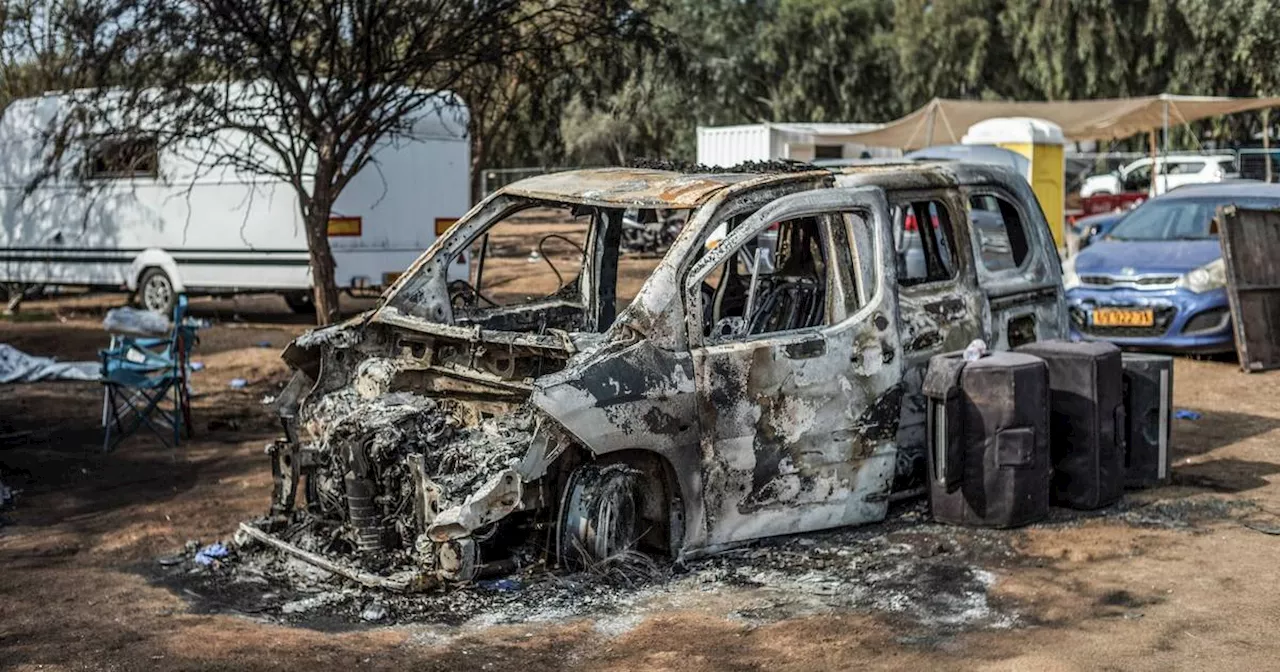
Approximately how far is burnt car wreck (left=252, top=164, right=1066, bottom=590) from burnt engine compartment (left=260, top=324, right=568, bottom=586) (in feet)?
0.04

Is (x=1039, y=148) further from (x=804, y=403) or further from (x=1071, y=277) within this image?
(x=804, y=403)

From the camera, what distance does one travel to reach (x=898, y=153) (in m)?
32.7

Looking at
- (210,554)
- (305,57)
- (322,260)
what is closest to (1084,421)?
(210,554)

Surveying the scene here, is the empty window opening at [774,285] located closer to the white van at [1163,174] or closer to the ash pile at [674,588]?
the ash pile at [674,588]

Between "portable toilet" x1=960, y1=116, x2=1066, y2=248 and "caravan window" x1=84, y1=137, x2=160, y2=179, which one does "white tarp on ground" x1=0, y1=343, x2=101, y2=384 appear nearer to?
"caravan window" x1=84, y1=137, x2=160, y2=179

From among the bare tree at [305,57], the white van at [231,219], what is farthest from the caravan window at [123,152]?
the white van at [231,219]

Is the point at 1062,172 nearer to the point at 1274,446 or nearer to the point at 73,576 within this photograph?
the point at 1274,446

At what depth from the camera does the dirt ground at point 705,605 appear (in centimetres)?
529

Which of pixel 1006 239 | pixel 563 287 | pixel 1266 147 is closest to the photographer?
pixel 563 287

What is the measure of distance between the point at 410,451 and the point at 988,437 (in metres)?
2.88

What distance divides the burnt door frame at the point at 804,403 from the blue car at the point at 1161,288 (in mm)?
6491

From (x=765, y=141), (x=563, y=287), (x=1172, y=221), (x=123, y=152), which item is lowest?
(x=563, y=287)

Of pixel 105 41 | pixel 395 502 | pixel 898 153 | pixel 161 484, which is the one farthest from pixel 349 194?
pixel 898 153

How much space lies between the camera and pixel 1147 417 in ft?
25.8
